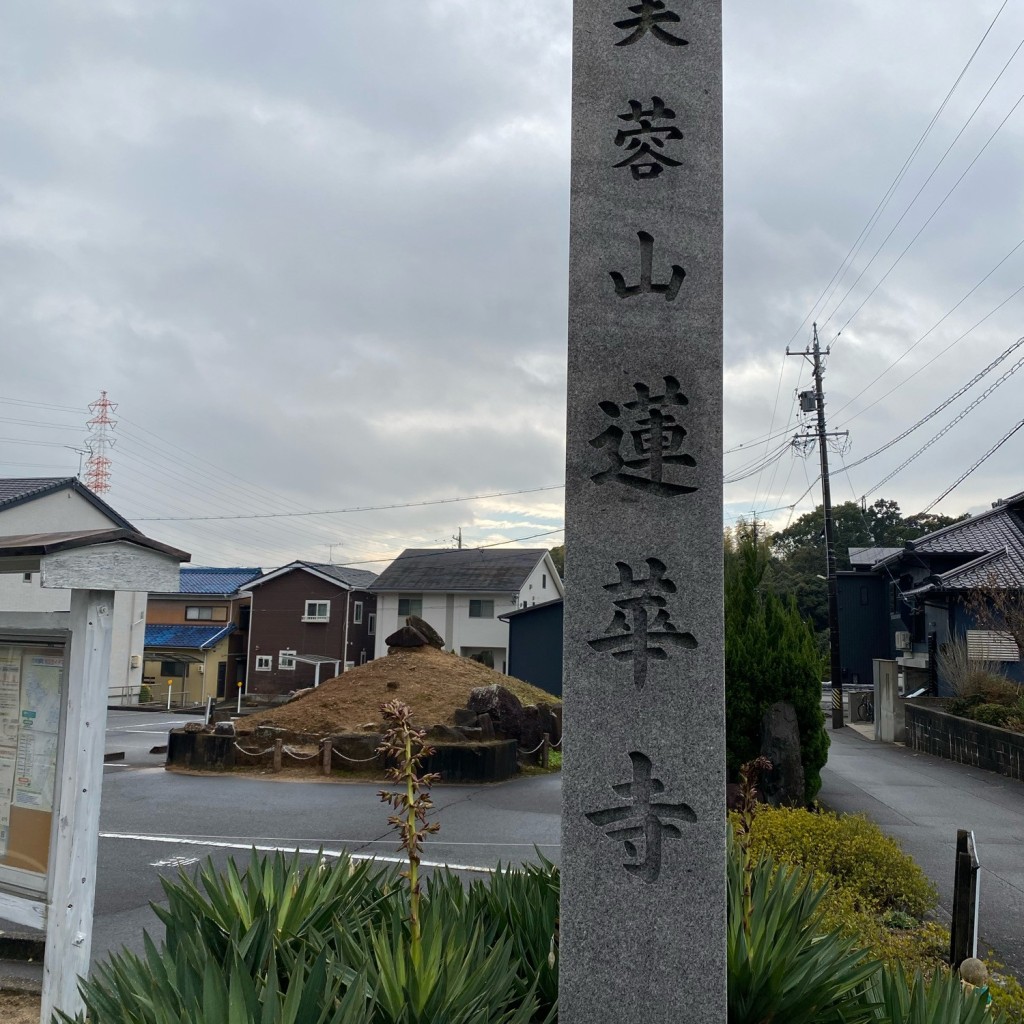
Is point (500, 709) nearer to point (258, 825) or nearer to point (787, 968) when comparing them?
point (258, 825)

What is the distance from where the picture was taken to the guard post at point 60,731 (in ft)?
14.6

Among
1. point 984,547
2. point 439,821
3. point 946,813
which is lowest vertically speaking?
point 946,813

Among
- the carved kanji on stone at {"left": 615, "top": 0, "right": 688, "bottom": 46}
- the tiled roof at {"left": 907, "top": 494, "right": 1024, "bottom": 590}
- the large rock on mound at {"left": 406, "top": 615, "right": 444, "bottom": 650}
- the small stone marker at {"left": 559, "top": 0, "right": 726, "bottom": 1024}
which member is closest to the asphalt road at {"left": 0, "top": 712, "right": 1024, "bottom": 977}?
the small stone marker at {"left": 559, "top": 0, "right": 726, "bottom": 1024}

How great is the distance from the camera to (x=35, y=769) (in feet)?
15.5

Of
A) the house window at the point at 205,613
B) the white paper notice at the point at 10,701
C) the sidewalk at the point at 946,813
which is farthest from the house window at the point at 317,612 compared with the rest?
the white paper notice at the point at 10,701

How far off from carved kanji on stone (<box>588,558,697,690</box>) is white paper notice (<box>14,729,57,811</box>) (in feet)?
9.67

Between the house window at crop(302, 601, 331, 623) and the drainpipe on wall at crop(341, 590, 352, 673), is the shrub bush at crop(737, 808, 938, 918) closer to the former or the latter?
the drainpipe on wall at crop(341, 590, 352, 673)

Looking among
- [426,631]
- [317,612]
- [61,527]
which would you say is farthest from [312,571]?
[426,631]

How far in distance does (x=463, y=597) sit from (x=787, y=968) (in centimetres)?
3783

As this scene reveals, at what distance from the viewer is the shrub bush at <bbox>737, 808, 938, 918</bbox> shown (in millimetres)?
6863

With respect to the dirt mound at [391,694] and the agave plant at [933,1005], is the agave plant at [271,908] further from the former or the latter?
the dirt mound at [391,694]

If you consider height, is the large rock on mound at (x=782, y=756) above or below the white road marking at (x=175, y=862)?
above

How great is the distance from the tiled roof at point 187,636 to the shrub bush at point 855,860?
3986 centimetres

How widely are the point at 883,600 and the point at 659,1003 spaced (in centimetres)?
3950
